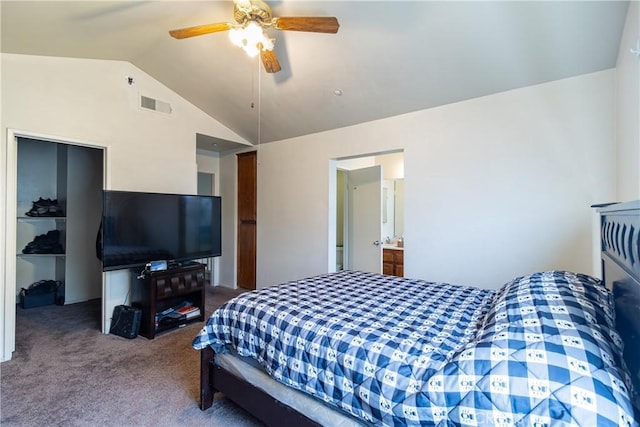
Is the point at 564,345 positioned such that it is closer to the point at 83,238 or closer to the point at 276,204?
the point at 276,204

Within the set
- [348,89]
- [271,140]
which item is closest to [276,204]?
[271,140]

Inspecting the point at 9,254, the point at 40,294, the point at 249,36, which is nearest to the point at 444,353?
the point at 249,36

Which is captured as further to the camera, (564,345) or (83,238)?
(83,238)

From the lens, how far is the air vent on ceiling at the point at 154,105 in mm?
3725

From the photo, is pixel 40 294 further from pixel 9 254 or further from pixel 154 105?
pixel 154 105

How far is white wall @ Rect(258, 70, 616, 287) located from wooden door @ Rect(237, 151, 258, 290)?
177cm

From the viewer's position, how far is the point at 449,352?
4.09 feet

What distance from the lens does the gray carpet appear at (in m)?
1.97

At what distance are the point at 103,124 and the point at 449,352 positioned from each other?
3.95 m

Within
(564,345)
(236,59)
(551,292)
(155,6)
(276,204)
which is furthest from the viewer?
(276,204)

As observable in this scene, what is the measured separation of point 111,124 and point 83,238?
2.26 meters

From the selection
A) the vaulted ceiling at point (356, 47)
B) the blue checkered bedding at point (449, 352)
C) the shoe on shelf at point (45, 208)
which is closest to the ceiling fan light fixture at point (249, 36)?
the vaulted ceiling at point (356, 47)

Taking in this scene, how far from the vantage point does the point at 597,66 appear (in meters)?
2.29

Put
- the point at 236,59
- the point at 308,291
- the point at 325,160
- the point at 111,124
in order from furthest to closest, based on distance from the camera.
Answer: the point at 325,160 < the point at 111,124 < the point at 236,59 < the point at 308,291
